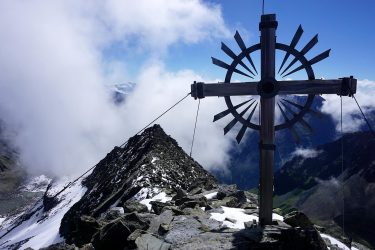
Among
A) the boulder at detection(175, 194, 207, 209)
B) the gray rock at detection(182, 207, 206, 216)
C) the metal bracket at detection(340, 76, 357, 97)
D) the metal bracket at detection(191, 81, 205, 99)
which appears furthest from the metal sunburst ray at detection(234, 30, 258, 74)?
the boulder at detection(175, 194, 207, 209)

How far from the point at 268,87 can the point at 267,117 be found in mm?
1019

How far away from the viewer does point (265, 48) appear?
525 inches

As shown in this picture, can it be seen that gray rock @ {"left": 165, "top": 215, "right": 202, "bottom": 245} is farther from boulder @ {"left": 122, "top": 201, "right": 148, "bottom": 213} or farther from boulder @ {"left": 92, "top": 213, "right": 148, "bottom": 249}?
boulder @ {"left": 122, "top": 201, "right": 148, "bottom": 213}

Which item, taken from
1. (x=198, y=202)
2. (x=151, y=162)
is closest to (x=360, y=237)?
(x=151, y=162)

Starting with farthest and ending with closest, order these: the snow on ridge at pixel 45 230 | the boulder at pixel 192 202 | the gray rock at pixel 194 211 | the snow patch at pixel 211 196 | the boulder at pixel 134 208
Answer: the snow on ridge at pixel 45 230 < the snow patch at pixel 211 196 < the boulder at pixel 192 202 < the boulder at pixel 134 208 < the gray rock at pixel 194 211

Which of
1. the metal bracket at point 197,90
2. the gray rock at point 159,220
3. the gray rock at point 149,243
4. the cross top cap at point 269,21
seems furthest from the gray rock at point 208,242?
the cross top cap at point 269,21

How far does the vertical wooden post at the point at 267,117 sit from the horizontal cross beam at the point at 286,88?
0.35 m

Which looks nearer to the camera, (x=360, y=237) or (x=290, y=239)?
(x=290, y=239)

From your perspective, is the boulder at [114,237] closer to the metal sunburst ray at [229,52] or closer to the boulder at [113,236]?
the boulder at [113,236]

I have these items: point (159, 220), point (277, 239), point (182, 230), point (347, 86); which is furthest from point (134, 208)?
point (347, 86)

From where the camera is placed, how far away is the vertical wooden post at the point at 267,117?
1331cm

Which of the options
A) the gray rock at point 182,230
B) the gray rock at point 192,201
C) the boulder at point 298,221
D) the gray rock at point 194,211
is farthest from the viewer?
the gray rock at point 192,201

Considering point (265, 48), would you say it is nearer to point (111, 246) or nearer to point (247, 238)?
point (247, 238)

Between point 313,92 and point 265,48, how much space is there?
7.09 feet
